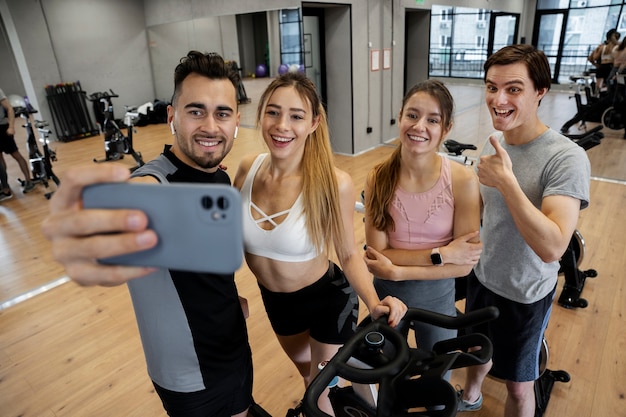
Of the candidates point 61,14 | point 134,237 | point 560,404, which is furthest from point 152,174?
point 61,14

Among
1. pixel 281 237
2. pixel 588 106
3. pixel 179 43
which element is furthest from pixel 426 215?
pixel 179 43

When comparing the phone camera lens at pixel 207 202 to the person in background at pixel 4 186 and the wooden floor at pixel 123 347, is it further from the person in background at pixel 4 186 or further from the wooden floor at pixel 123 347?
the person in background at pixel 4 186

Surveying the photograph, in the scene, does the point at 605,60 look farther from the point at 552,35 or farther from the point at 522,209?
the point at 522,209

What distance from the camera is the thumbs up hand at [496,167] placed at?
1.22 meters

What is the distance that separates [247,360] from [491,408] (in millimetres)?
1438

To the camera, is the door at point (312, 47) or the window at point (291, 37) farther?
the door at point (312, 47)

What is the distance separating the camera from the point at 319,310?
1.53m

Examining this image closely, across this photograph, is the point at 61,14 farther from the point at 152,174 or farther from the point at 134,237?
the point at 134,237

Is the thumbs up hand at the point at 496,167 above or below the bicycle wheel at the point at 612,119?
above

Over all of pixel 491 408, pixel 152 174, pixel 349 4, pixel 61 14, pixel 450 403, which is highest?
pixel 61 14

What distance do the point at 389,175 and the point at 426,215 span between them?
0.73 feet

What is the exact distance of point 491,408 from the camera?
6.57 ft

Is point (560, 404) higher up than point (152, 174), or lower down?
lower down

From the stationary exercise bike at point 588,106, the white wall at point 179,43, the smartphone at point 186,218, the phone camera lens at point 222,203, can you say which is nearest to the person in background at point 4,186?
the white wall at point 179,43
